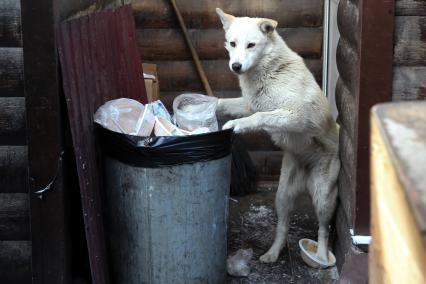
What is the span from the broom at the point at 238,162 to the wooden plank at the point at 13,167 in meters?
2.58

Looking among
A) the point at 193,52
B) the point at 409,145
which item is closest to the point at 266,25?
the point at 193,52

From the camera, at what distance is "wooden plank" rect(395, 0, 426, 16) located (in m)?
3.48

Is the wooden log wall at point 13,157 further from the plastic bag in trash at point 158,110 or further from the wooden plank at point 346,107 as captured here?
the wooden plank at point 346,107

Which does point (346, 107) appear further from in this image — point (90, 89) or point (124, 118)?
point (90, 89)

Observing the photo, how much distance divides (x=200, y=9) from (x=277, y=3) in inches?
27.6

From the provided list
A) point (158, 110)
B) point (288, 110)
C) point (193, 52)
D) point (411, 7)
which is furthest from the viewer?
point (193, 52)

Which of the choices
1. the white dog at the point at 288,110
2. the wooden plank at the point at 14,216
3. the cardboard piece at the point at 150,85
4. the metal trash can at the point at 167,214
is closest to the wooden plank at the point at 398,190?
the metal trash can at the point at 167,214

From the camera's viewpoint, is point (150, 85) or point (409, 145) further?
point (150, 85)

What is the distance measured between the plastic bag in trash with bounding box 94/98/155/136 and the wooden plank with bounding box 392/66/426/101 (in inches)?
52.4

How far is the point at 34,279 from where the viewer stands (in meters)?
3.80

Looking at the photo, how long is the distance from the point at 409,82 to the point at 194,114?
124 cm

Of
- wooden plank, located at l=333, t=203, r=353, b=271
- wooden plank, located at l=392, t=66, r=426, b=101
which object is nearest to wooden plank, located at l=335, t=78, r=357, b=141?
wooden plank, located at l=392, t=66, r=426, b=101

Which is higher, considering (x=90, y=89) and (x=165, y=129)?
(x=90, y=89)

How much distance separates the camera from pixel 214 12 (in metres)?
6.46
